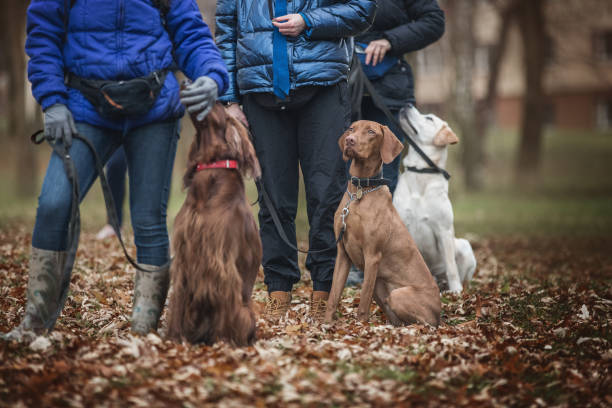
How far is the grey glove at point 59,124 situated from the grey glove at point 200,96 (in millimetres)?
684

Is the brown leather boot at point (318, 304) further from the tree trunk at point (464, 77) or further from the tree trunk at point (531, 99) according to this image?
the tree trunk at point (531, 99)

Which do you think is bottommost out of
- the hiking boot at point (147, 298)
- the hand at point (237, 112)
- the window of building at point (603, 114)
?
the hiking boot at point (147, 298)

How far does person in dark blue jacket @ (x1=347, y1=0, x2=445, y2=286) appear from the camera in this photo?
5.95 meters

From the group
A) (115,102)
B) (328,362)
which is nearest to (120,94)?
(115,102)

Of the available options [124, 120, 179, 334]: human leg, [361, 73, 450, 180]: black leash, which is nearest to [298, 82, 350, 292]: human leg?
[361, 73, 450, 180]: black leash

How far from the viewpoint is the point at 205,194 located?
12.5ft

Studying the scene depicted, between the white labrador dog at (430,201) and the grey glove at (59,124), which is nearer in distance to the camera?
the grey glove at (59,124)

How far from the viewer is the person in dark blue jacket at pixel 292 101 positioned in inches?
188

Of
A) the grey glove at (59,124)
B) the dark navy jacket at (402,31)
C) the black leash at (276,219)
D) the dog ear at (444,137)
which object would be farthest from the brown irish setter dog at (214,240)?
the dog ear at (444,137)

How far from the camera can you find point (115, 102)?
381 cm

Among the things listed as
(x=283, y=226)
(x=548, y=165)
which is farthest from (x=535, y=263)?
(x=548, y=165)

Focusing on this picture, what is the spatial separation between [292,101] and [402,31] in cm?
167

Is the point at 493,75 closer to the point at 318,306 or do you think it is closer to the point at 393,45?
the point at 393,45

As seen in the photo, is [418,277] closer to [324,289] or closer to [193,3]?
[324,289]
